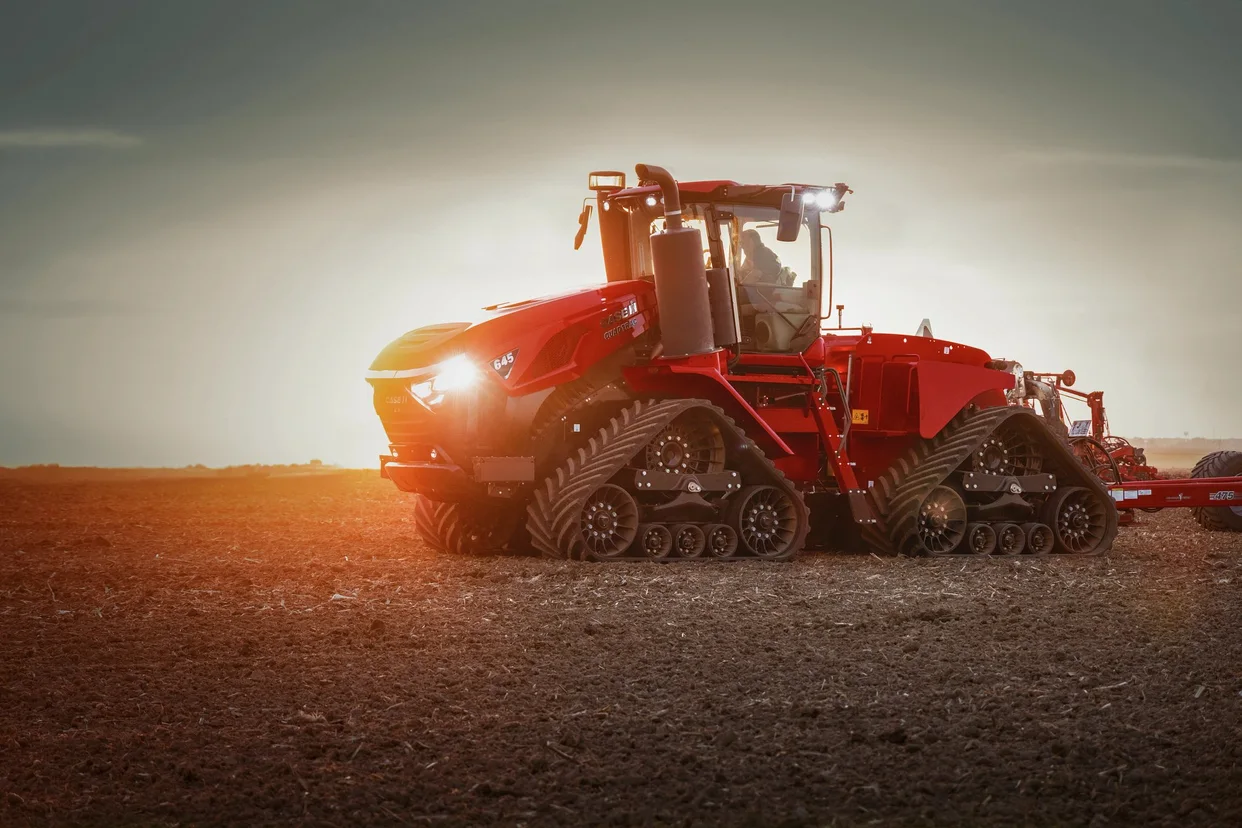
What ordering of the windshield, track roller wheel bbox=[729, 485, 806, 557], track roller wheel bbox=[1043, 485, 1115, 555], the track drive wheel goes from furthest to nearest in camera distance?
track roller wheel bbox=[1043, 485, 1115, 555], the track drive wheel, the windshield, track roller wheel bbox=[729, 485, 806, 557]

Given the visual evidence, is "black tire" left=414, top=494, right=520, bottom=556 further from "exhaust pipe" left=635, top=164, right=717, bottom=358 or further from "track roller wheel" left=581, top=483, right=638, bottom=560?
"exhaust pipe" left=635, top=164, right=717, bottom=358

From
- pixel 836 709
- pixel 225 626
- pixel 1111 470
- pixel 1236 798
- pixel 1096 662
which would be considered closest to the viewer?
pixel 1236 798

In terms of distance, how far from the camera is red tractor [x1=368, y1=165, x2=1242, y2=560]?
11625 mm

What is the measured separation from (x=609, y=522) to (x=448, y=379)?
1909 millimetres

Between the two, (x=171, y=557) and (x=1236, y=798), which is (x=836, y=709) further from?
(x=171, y=557)

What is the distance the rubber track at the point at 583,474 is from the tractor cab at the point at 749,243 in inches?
61.7

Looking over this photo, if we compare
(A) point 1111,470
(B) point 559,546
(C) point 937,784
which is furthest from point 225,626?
(A) point 1111,470

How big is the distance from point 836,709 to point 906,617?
9.26 feet

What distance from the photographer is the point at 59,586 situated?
10688 mm

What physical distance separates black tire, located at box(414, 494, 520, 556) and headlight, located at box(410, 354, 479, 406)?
1.54 meters

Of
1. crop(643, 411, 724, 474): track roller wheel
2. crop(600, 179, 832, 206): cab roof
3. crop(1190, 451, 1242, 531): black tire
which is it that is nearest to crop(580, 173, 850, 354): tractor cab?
crop(600, 179, 832, 206): cab roof

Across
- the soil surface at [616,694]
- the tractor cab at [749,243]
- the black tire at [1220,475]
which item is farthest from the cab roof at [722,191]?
the black tire at [1220,475]

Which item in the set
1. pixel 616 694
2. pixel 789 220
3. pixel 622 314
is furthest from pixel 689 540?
pixel 616 694

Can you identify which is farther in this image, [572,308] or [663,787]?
[572,308]
